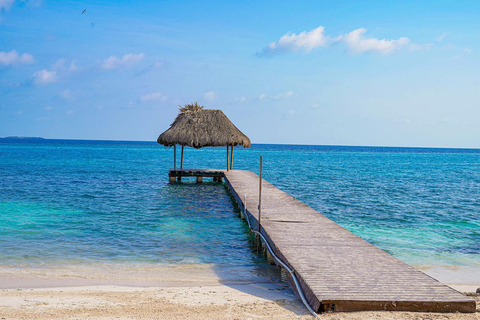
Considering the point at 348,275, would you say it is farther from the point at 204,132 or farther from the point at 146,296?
the point at 204,132

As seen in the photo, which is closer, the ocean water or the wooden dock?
the wooden dock

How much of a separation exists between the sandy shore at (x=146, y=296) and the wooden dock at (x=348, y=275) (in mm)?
129

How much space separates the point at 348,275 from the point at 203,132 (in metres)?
16.3

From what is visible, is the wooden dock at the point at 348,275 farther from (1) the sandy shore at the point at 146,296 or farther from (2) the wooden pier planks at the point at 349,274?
(1) the sandy shore at the point at 146,296

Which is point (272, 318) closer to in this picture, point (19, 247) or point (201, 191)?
point (19, 247)

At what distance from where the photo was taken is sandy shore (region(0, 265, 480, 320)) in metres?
5.20

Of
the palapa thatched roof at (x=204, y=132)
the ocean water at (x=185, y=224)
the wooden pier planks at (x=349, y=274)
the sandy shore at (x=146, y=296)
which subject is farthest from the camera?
the palapa thatched roof at (x=204, y=132)

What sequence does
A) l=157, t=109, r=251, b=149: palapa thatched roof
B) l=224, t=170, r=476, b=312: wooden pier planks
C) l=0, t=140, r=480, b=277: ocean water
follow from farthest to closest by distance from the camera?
l=157, t=109, r=251, b=149: palapa thatched roof → l=0, t=140, r=480, b=277: ocean water → l=224, t=170, r=476, b=312: wooden pier planks

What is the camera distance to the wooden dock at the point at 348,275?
5.04 metres

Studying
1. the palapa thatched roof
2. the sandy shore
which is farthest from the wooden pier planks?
the palapa thatched roof

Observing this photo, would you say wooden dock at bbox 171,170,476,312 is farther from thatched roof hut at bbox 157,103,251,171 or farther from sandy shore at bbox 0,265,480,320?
thatched roof hut at bbox 157,103,251,171

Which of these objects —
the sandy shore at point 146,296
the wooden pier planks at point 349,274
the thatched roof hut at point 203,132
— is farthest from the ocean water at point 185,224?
the thatched roof hut at point 203,132

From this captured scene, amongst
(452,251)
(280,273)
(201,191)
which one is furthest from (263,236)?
(201,191)

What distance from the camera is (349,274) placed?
582 cm
